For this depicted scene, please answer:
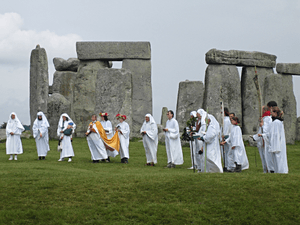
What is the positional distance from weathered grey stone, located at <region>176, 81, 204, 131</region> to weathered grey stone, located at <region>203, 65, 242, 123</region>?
1813 mm

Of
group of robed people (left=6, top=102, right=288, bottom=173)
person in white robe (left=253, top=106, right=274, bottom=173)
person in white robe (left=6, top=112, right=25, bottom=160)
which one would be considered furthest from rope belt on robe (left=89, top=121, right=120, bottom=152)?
person in white robe (left=253, top=106, right=274, bottom=173)

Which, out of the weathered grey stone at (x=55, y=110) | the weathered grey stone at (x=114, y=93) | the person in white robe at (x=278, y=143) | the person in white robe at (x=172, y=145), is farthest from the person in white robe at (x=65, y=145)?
the person in white robe at (x=278, y=143)

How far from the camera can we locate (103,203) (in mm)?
8758

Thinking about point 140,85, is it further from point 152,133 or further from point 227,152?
point 227,152

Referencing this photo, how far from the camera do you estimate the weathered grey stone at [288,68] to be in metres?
23.4

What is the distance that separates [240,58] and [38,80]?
1228 centimetres

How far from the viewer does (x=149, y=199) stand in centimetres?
894

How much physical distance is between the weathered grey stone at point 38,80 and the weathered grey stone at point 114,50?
2.37 meters

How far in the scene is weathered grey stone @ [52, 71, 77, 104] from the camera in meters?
32.4

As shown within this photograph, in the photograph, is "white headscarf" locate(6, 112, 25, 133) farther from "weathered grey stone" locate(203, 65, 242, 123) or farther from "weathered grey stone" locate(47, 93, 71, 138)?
"weathered grey stone" locate(203, 65, 242, 123)

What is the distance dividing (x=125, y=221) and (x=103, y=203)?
87cm

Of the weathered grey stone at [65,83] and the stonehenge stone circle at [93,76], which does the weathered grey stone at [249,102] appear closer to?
the stonehenge stone circle at [93,76]

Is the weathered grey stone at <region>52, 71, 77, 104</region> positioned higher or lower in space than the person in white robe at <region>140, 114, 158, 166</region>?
higher

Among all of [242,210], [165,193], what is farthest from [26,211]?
[242,210]
